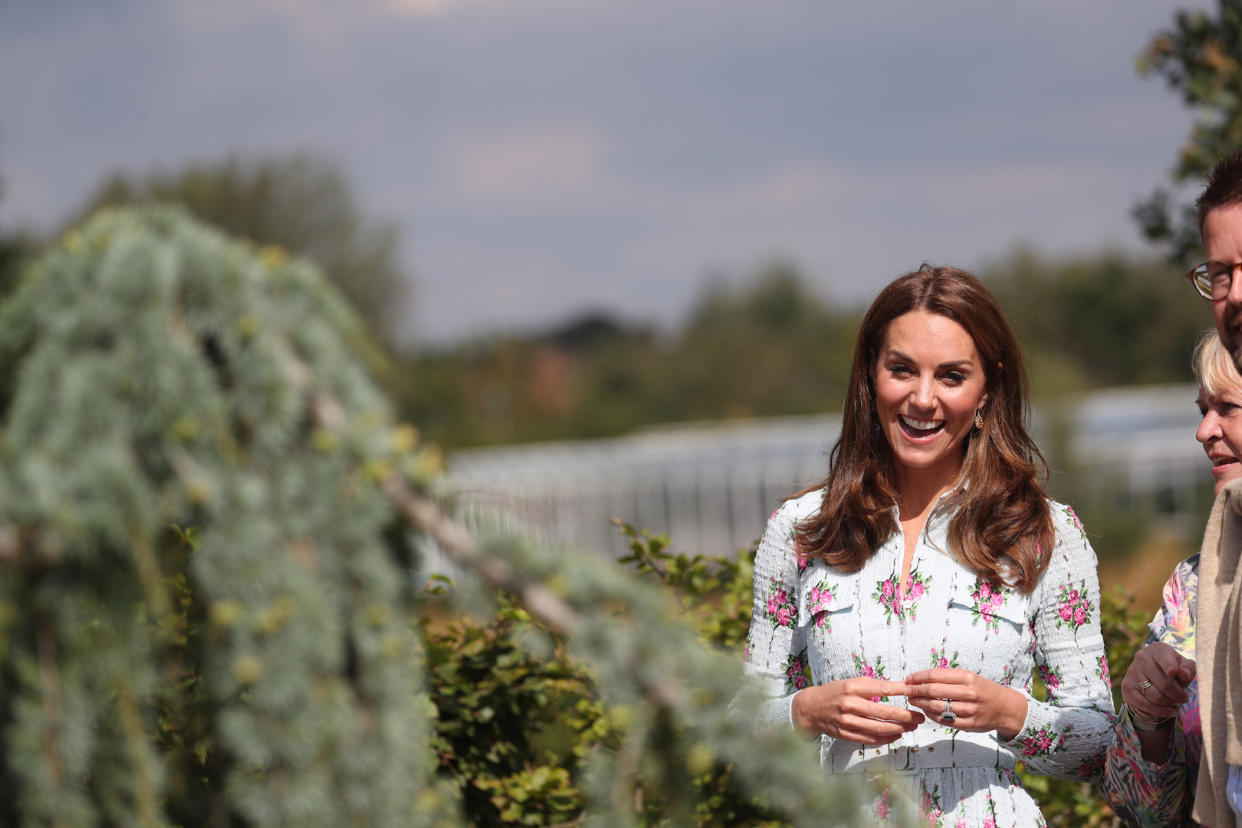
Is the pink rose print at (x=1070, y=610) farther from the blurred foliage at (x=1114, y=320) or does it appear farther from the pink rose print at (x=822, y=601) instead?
the blurred foliage at (x=1114, y=320)

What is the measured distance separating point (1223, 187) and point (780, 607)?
127 cm

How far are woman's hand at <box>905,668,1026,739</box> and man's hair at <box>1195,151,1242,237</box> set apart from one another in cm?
99

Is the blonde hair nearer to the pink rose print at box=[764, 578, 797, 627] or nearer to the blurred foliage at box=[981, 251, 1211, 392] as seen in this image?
the pink rose print at box=[764, 578, 797, 627]

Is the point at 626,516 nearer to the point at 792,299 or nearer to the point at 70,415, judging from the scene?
the point at 70,415

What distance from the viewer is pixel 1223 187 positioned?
216 centimetres

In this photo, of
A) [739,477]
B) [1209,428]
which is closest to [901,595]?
[1209,428]

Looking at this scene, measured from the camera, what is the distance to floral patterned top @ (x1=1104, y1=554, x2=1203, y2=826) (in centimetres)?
220

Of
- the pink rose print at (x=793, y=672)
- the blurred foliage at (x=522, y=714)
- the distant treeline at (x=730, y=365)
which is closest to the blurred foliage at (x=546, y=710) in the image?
the blurred foliage at (x=522, y=714)

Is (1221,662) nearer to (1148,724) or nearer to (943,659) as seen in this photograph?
(1148,724)

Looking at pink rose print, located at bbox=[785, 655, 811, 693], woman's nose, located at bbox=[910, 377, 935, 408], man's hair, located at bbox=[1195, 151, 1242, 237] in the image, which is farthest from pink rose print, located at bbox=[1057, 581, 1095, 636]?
man's hair, located at bbox=[1195, 151, 1242, 237]

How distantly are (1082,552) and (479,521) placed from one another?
5.13 feet

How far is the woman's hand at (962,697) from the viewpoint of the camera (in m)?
2.20

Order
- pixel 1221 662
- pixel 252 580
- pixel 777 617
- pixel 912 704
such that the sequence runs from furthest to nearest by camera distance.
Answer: pixel 777 617
pixel 912 704
pixel 1221 662
pixel 252 580

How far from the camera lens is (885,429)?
2.61 metres
